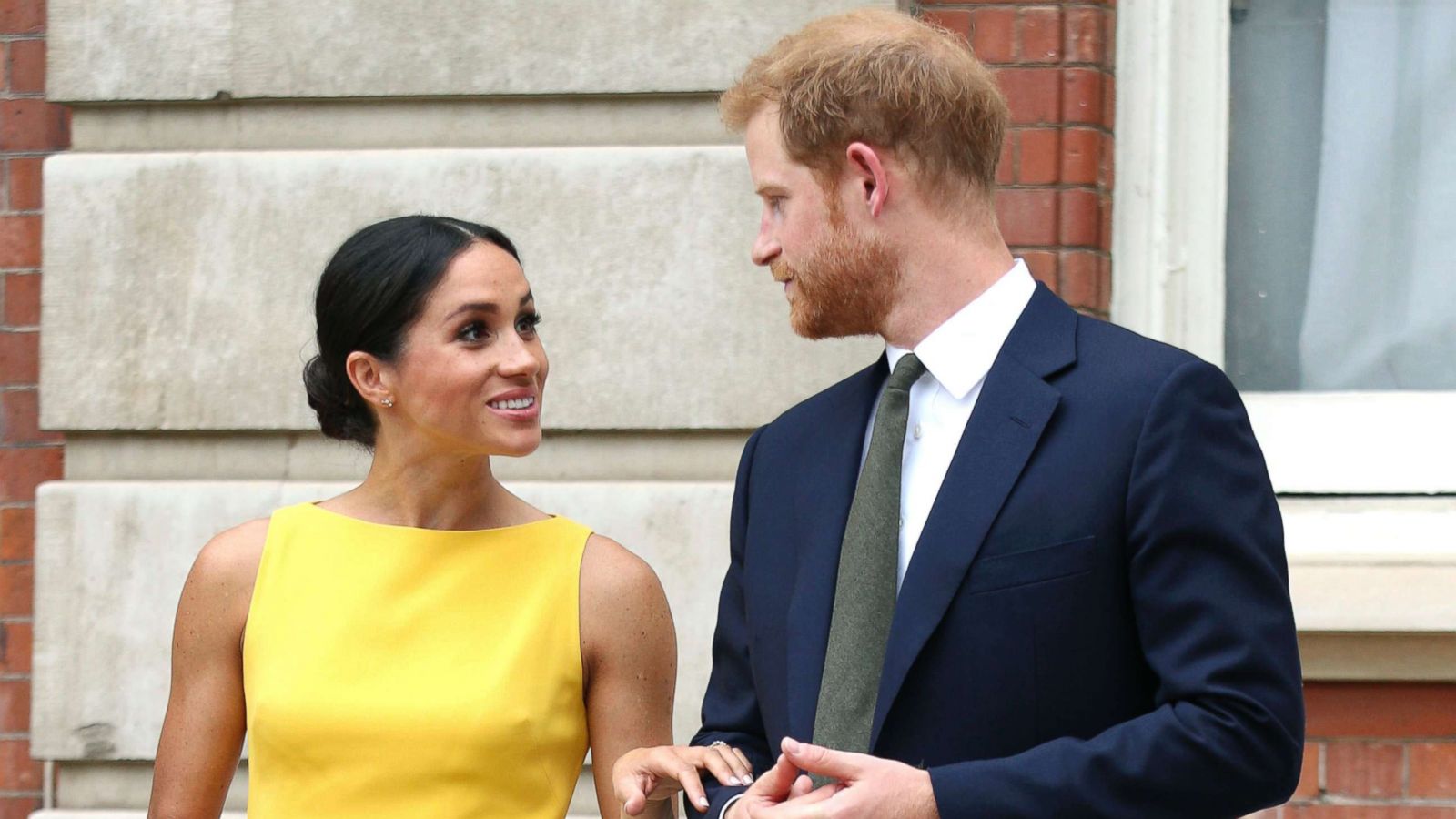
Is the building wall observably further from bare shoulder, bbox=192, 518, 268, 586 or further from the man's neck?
the man's neck

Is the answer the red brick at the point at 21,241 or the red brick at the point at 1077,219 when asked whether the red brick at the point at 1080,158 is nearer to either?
the red brick at the point at 1077,219

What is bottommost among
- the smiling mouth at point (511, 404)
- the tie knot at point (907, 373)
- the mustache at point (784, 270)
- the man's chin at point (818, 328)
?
the smiling mouth at point (511, 404)

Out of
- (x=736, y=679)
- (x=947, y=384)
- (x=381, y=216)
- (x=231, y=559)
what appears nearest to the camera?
(x=947, y=384)

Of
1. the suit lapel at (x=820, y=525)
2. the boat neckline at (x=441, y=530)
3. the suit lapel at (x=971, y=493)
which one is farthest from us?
the boat neckline at (x=441, y=530)

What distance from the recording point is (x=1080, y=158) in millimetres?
3363

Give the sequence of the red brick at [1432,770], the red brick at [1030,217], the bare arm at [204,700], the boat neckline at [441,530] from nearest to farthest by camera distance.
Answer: the bare arm at [204,700]
the boat neckline at [441,530]
the red brick at [1432,770]
the red brick at [1030,217]

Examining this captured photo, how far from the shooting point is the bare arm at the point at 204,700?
252 centimetres

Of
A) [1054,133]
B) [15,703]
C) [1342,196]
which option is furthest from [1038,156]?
[15,703]

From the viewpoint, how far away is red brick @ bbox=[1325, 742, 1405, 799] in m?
3.26

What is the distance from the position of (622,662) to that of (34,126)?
220 cm

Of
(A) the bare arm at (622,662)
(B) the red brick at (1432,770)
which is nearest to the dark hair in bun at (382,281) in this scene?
(A) the bare arm at (622,662)

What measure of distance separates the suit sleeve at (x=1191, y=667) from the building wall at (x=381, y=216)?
1.60 meters

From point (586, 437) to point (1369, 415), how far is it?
5.59ft

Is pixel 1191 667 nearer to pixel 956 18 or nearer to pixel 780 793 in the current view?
pixel 780 793
